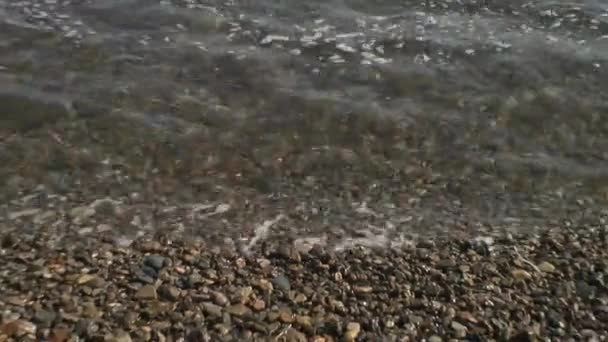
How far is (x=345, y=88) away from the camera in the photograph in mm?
11688

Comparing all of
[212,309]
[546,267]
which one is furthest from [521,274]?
[212,309]

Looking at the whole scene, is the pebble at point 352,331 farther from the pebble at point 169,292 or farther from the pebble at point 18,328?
the pebble at point 18,328

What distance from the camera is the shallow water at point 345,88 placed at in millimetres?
9711

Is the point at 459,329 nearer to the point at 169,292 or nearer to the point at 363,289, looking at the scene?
the point at 363,289

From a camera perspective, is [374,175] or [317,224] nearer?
[317,224]

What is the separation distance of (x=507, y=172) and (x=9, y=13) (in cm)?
983

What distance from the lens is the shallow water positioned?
31.9 feet

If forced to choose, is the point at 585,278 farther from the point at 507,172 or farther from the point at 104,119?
the point at 104,119

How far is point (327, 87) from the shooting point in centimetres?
1166

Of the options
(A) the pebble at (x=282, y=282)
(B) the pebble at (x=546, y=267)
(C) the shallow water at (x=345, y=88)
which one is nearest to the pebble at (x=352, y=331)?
(A) the pebble at (x=282, y=282)

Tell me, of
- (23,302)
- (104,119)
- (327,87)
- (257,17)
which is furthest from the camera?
(257,17)

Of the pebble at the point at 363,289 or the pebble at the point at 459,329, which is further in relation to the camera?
the pebble at the point at 363,289

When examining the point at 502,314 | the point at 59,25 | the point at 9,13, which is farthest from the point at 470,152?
the point at 9,13

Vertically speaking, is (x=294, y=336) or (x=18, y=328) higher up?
(x=18, y=328)
